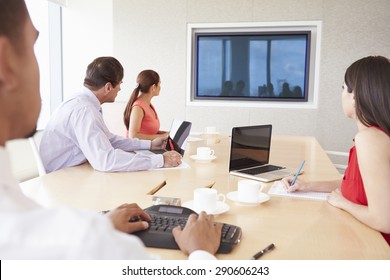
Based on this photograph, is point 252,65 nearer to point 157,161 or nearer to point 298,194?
point 157,161

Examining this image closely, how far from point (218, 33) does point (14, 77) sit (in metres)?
4.62

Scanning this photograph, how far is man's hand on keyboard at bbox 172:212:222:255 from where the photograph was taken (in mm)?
1021

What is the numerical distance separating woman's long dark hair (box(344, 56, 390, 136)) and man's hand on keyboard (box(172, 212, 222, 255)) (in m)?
0.76

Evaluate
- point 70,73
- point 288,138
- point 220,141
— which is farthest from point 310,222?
point 70,73

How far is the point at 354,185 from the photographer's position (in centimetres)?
154

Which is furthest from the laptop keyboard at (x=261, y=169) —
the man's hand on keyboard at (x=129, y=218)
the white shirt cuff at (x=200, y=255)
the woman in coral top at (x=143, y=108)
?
the woman in coral top at (x=143, y=108)

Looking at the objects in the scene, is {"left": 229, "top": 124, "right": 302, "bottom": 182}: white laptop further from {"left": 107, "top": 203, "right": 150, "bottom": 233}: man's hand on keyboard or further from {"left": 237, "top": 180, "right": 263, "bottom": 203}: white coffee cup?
{"left": 107, "top": 203, "right": 150, "bottom": 233}: man's hand on keyboard

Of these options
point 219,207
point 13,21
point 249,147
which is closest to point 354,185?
point 219,207

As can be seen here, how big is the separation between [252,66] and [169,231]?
418cm

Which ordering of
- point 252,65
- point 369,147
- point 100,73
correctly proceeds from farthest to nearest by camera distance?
point 252,65
point 100,73
point 369,147

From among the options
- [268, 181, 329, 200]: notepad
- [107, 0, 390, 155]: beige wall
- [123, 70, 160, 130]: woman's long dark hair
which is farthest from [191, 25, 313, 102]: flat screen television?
[268, 181, 329, 200]: notepad

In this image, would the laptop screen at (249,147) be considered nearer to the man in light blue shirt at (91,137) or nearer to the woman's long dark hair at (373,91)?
the man in light blue shirt at (91,137)

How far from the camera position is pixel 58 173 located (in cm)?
201

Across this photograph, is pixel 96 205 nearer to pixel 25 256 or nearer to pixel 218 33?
pixel 25 256
